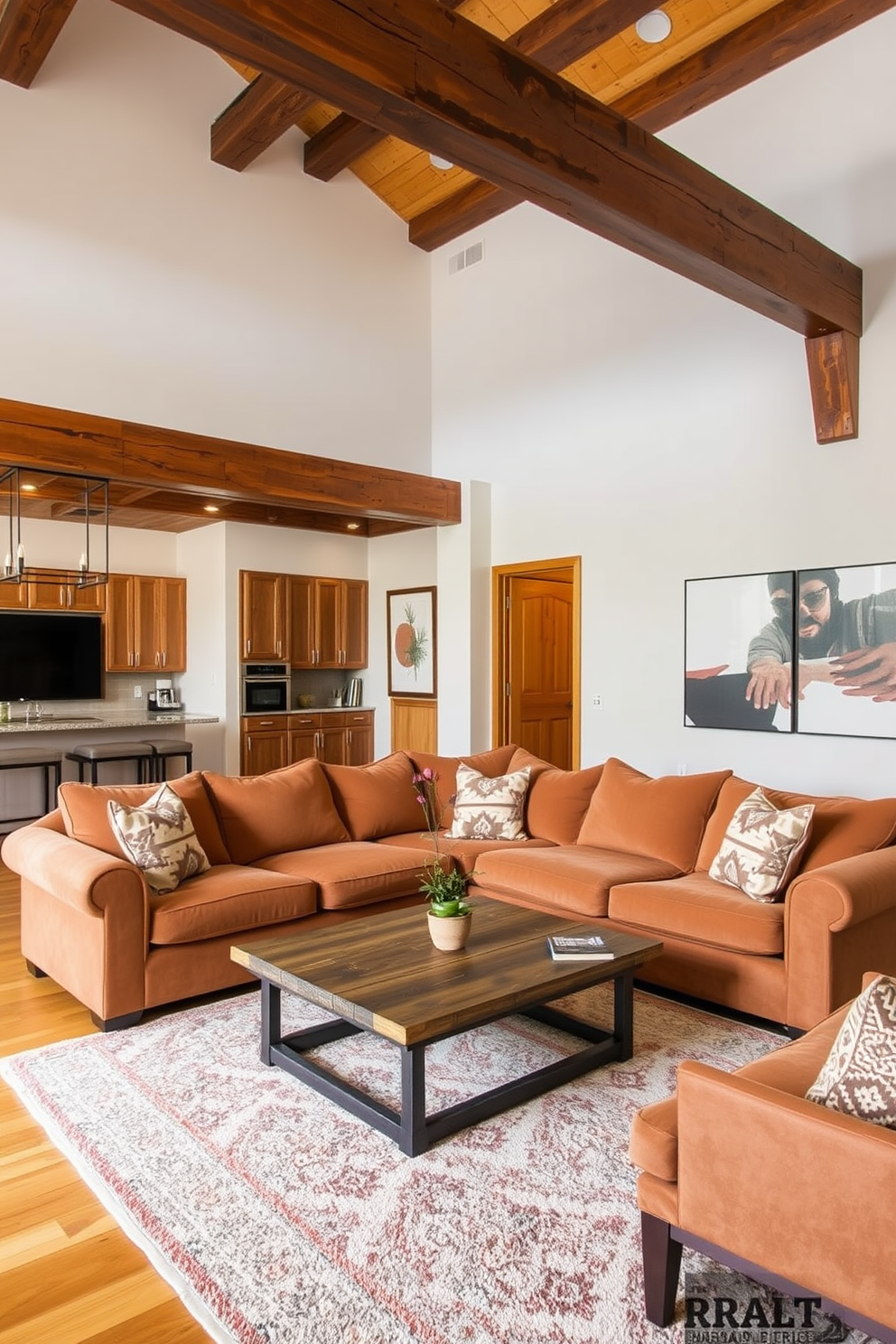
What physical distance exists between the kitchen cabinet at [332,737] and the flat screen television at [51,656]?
1.79 metres

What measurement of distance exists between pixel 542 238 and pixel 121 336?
10.2ft

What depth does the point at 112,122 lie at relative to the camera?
5668 millimetres

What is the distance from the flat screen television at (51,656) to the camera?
740cm

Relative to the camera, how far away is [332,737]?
8.84m

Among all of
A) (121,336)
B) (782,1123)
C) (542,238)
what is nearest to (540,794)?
(782,1123)

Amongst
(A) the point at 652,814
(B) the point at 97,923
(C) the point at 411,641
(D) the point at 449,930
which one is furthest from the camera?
(C) the point at 411,641

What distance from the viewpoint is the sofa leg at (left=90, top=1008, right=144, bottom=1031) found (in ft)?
10.9

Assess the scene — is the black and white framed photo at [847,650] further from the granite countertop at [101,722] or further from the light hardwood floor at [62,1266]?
the granite countertop at [101,722]

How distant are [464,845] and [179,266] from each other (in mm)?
4172

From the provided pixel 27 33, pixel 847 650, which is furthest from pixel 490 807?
pixel 27 33

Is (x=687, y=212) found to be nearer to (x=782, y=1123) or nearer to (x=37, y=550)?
(x=782, y=1123)

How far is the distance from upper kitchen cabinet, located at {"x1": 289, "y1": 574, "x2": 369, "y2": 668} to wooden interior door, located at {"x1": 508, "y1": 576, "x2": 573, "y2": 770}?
7.71 feet

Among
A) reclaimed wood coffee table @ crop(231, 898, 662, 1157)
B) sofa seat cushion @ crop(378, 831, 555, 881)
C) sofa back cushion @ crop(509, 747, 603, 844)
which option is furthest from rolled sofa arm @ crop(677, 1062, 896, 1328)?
sofa back cushion @ crop(509, 747, 603, 844)

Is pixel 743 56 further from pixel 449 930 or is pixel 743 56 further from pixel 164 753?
pixel 164 753
